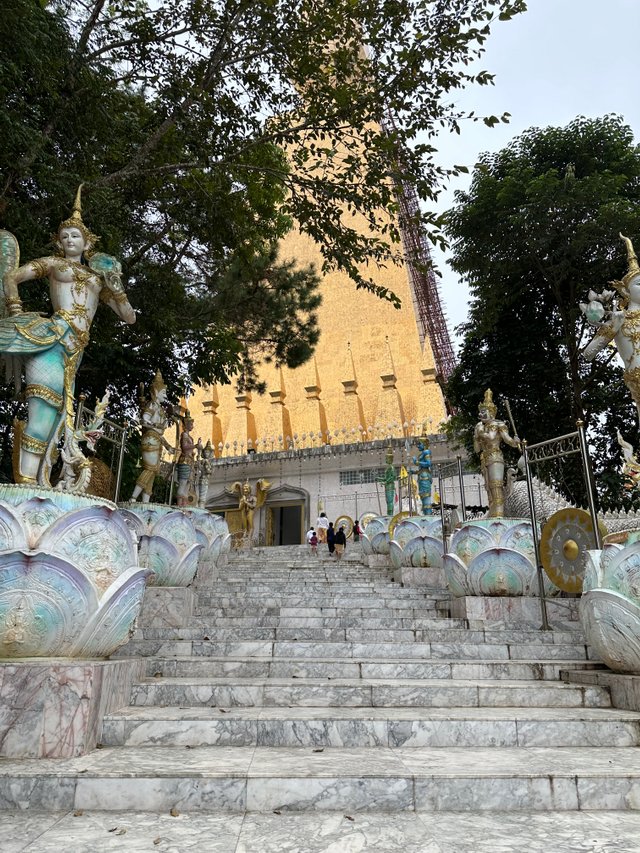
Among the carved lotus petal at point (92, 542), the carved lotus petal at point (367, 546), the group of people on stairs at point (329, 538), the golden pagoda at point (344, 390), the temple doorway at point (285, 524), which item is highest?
the golden pagoda at point (344, 390)

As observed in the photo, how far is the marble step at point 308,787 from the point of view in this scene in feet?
7.57

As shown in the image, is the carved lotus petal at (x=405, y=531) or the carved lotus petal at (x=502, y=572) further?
the carved lotus petal at (x=405, y=531)

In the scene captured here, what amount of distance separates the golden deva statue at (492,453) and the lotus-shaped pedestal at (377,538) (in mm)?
3138

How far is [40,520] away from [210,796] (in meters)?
1.60

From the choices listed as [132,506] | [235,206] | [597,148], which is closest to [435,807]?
[132,506]

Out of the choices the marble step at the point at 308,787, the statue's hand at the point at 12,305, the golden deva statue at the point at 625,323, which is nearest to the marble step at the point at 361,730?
the marble step at the point at 308,787

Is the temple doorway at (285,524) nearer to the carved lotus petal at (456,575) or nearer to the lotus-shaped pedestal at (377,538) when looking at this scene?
the lotus-shaped pedestal at (377,538)

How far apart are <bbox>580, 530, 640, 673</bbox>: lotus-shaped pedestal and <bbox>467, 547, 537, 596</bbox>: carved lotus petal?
2.19 m

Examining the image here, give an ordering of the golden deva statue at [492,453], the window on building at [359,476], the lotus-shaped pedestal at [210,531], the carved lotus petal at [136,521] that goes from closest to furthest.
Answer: the carved lotus petal at [136,521], the golden deva statue at [492,453], the lotus-shaped pedestal at [210,531], the window on building at [359,476]

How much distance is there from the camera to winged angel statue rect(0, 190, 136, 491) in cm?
370

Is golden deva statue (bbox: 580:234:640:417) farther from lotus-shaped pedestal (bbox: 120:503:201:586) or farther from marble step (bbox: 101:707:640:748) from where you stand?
lotus-shaped pedestal (bbox: 120:503:201:586)

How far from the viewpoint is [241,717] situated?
120 inches

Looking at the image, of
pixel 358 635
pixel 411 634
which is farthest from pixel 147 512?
pixel 411 634

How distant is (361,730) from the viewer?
301 cm
